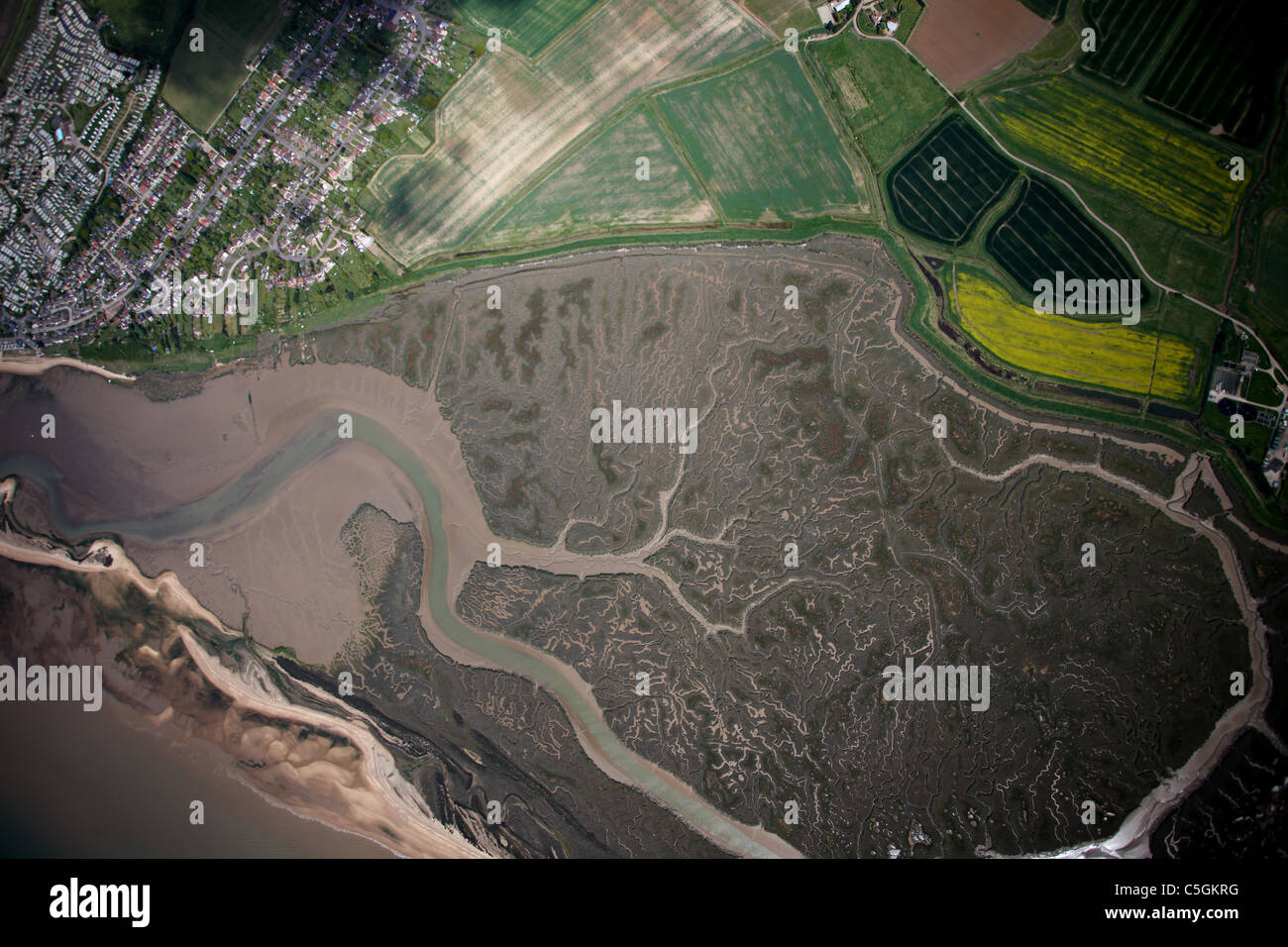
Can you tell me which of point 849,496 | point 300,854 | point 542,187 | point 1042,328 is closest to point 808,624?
point 849,496

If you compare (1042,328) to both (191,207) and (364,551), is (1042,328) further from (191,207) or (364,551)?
(191,207)

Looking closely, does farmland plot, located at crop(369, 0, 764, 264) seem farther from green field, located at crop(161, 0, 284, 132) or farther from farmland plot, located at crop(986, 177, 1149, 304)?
farmland plot, located at crop(986, 177, 1149, 304)

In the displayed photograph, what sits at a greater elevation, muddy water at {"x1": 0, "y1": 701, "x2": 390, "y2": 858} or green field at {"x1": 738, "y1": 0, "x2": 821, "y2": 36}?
green field at {"x1": 738, "y1": 0, "x2": 821, "y2": 36}

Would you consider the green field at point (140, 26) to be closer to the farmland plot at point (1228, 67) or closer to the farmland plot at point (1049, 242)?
the farmland plot at point (1049, 242)

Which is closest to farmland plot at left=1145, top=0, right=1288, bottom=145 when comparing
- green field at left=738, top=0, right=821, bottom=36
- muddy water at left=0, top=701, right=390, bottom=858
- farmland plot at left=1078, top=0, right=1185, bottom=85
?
farmland plot at left=1078, top=0, right=1185, bottom=85

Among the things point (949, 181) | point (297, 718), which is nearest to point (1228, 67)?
point (949, 181)

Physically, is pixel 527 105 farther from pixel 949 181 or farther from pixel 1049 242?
pixel 1049 242
